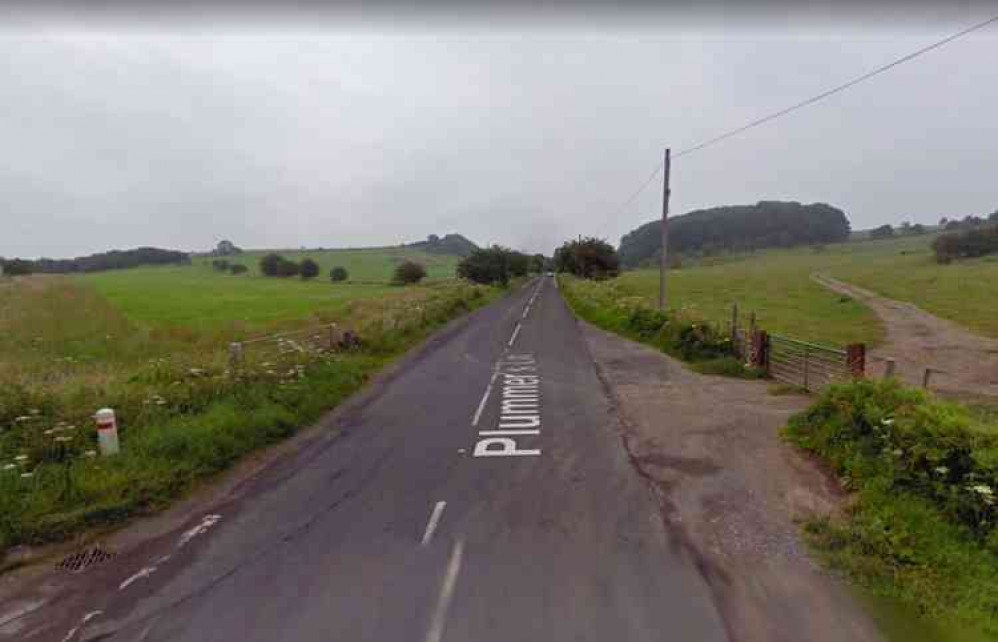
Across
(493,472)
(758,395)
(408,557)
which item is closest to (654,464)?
(493,472)

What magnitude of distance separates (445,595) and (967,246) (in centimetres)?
9630

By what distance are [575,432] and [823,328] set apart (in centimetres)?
2188

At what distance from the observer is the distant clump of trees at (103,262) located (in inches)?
3140

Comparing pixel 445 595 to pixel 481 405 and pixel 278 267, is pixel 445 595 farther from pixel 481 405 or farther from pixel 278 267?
pixel 278 267

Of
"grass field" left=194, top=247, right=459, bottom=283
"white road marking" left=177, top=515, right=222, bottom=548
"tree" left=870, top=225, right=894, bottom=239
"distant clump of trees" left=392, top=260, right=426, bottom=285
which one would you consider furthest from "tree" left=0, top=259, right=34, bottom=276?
"tree" left=870, top=225, right=894, bottom=239

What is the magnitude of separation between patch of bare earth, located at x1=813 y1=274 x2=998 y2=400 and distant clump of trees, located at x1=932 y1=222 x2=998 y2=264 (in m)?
54.4

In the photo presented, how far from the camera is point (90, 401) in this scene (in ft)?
20.9

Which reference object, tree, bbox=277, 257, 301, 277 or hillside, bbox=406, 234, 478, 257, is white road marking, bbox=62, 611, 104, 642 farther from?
hillside, bbox=406, 234, 478, 257

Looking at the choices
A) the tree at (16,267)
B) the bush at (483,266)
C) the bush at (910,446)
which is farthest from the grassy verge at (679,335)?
the tree at (16,267)

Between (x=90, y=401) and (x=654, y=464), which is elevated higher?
(x=90, y=401)

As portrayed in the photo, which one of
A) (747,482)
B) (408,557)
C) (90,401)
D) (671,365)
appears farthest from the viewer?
(671,365)

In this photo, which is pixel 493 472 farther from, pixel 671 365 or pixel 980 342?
pixel 980 342

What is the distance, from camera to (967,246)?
68.1 meters

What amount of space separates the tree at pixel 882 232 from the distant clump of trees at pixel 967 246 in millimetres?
66657
